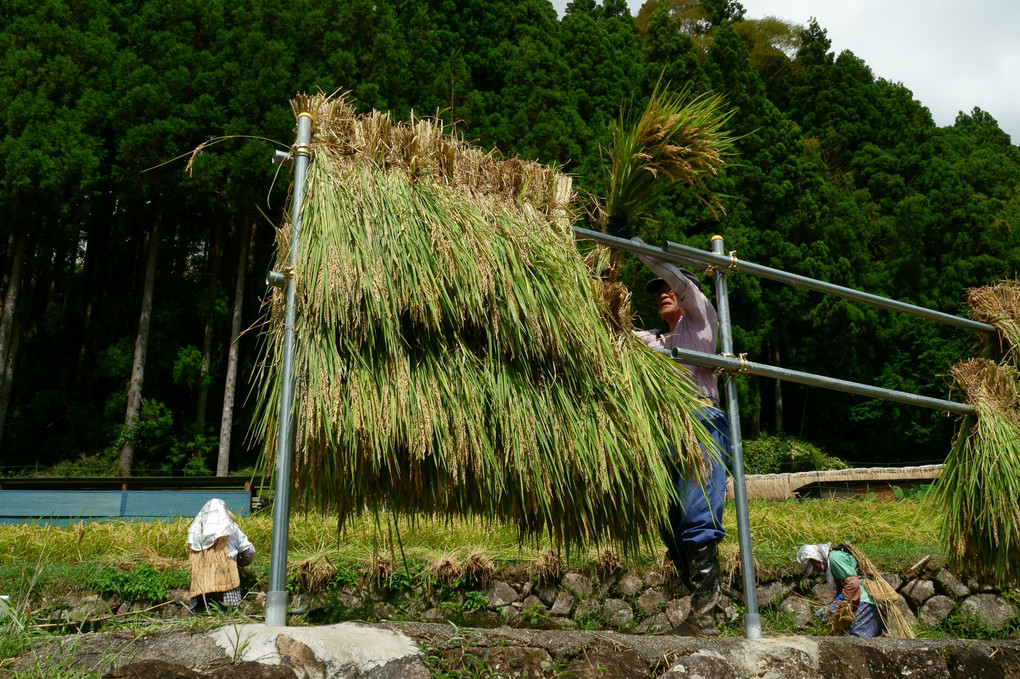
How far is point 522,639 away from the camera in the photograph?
1.67m

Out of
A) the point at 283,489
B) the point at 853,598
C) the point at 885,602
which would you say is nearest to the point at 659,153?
the point at 283,489

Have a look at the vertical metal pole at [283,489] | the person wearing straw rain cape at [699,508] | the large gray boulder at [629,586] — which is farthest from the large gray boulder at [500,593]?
the vertical metal pole at [283,489]

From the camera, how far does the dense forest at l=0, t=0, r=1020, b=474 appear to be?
44.5 feet

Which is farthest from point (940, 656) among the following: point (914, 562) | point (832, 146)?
point (832, 146)

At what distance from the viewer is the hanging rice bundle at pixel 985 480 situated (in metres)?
2.56

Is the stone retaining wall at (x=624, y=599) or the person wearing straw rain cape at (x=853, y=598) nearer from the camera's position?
the person wearing straw rain cape at (x=853, y=598)

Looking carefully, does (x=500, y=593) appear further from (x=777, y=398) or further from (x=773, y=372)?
(x=777, y=398)

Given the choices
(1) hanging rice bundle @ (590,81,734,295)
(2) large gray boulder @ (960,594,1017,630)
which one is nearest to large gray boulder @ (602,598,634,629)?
(2) large gray boulder @ (960,594,1017,630)

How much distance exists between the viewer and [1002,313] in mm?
2928

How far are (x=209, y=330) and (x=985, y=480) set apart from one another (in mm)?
14583

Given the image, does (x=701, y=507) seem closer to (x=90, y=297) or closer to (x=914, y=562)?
(x=914, y=562)

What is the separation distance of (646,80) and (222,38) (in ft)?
31.2

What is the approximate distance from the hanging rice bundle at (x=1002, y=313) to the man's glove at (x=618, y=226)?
155 cm

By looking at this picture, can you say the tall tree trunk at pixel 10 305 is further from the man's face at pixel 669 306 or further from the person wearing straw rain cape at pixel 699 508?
the person wearing straw rain cape at pixel 699 508
